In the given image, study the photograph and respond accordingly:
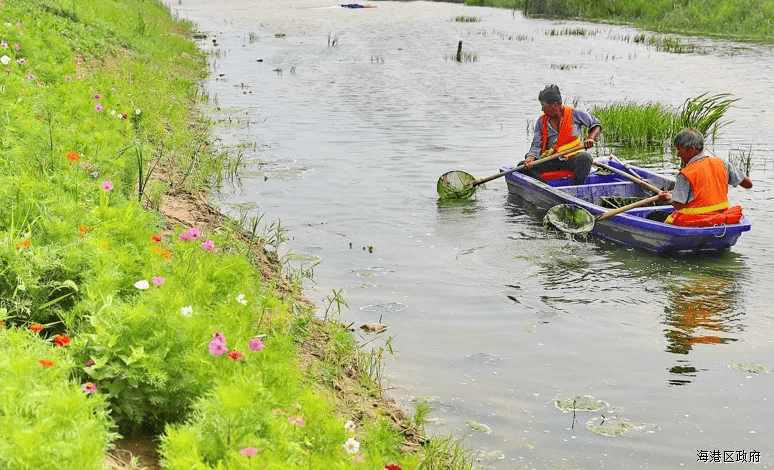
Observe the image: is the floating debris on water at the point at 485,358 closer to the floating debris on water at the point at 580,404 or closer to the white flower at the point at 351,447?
the floating debris on water at the point at 580,404

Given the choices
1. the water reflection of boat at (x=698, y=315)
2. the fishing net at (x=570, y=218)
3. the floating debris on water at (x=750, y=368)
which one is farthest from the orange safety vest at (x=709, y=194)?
the floating debris on water at (x=750, y=368)

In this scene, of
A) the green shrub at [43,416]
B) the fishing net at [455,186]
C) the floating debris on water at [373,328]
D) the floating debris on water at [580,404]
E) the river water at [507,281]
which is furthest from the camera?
the fishing net at [455,186]

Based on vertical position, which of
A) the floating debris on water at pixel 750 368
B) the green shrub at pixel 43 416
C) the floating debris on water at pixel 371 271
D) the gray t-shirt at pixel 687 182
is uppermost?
the gray t-shirt at pixel 687 182

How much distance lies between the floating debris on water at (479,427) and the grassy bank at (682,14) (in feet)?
100

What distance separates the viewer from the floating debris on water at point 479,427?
5.57m

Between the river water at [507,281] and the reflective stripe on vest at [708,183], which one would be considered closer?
the river water at [507,281]

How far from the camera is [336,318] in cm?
750

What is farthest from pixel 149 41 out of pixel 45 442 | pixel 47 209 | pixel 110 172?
pixel 45 442

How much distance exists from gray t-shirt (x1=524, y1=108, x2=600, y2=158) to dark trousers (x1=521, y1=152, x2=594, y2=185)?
214 mm

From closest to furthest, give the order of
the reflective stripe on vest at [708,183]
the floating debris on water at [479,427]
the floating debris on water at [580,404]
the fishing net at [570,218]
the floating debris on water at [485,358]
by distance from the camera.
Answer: the floating debris on water at [479,427], the floating debris on water at [580,404], the floating debris on water at [485,358], the reflective stripe on vest at [708,183], the fishing net at [570,218]

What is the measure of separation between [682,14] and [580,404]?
121 feet

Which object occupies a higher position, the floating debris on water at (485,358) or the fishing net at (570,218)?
the fishing net at (570,218)

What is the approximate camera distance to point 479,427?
563 cm

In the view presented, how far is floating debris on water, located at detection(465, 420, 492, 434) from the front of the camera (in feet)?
18.3
